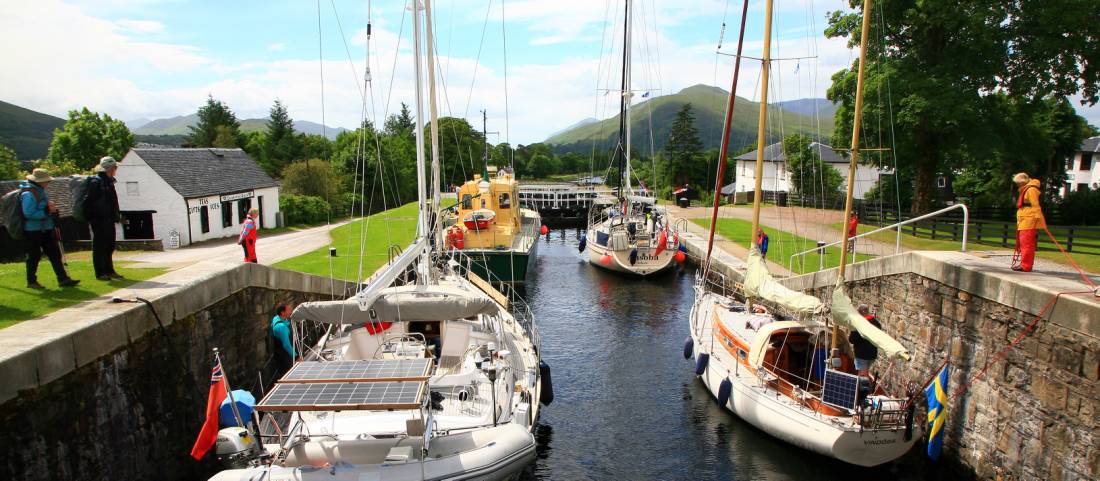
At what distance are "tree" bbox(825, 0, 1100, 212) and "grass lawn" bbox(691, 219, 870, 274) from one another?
4.39 m

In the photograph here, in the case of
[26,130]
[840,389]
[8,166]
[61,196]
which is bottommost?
[840,389]

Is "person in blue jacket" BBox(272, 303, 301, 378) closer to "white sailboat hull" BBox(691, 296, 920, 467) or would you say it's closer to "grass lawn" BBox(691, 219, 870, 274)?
"white sailboat hull" BBox(691, 296, 920, 467)

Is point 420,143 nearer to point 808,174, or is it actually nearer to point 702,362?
point 702,362

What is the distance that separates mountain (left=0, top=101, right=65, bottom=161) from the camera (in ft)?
464

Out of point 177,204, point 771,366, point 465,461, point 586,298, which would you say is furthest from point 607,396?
point 177,204

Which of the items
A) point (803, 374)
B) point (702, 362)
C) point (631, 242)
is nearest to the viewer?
point (803, 374)

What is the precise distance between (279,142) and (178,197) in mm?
43468

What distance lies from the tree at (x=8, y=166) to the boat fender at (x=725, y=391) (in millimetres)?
34355

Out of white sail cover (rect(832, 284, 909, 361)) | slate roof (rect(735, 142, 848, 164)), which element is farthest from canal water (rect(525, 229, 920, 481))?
slate roof (rect(735, 142, 848, 164))

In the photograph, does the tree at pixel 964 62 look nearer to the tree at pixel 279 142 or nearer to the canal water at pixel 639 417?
the canal water at pixel 639 417

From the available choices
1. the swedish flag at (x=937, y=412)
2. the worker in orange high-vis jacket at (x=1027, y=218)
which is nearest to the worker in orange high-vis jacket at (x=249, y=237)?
the swedish flag at (x=937, y=412)

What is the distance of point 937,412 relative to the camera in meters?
9.62

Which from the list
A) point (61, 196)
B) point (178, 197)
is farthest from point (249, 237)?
point (178, 197)

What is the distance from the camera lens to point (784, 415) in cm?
1081
